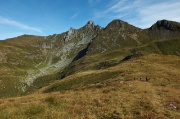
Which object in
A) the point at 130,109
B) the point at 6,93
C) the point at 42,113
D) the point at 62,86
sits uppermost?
the point at 42,113

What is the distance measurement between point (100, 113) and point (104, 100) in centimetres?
433

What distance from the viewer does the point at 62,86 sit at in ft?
224

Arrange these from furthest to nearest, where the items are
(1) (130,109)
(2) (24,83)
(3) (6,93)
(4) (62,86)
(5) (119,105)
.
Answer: (2) (24,83) → (3) (6,93) → (4) (62,86) → (5) (119,105) → (1) (130,109)

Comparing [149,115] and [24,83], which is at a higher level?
[149,115]

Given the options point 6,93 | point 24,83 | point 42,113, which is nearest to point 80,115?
point 42,113

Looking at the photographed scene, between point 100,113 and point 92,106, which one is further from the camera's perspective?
point 92,106

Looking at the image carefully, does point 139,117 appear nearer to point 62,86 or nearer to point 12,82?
point 62,86

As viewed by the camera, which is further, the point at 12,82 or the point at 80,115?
the point at 12,82

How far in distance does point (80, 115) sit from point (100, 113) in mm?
1570

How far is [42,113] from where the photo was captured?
13.9m

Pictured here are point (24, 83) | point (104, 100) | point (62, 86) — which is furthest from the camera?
point (24, 83)

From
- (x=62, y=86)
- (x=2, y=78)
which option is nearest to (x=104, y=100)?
(x=62, y=86)

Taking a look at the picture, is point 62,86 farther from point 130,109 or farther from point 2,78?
point 2,78

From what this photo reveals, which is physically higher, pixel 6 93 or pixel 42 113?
pixel 42 113
